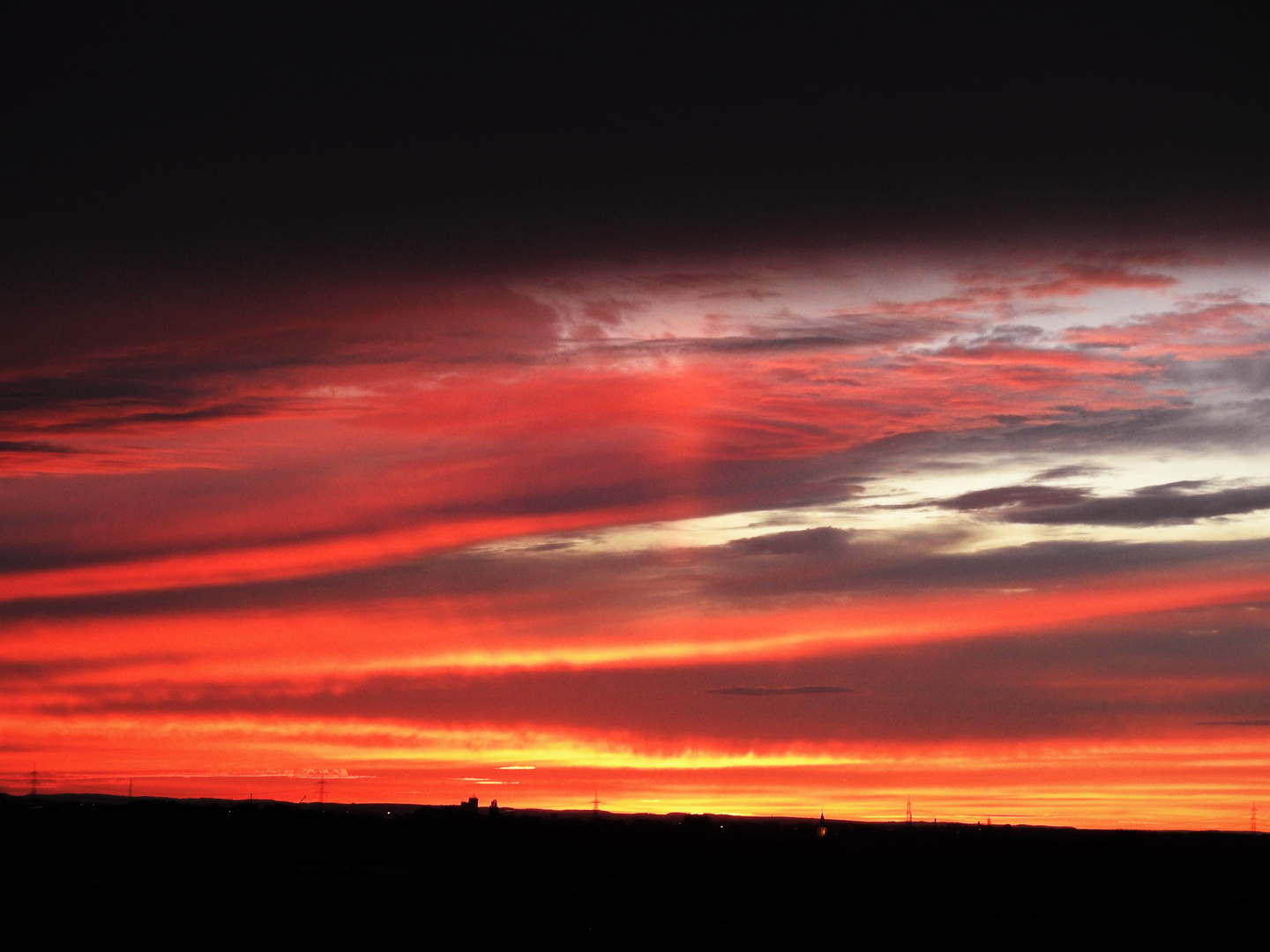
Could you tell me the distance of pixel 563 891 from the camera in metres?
97.4

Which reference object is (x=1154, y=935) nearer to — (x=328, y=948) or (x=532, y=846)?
(x=328, y=948)

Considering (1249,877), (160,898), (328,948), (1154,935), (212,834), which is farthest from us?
(212,834)

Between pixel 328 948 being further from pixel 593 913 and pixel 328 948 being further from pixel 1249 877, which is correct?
pixel 1249 877

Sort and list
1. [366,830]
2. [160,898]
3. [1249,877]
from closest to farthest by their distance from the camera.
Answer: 1. [160,898]
2. [1249,877]
3. [366,830]

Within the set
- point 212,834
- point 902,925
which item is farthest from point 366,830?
point 902,925

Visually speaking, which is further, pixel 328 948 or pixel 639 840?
pixel 639 840

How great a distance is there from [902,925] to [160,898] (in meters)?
36.8

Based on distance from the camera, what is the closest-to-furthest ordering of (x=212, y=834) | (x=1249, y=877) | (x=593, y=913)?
(x=593, y=913) < (x=1249, y=877) < (x=212, y=834)

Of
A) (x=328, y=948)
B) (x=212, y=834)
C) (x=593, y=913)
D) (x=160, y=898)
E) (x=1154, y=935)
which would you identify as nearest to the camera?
(x=328, y=948)

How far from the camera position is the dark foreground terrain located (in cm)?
6431

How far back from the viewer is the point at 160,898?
228ft

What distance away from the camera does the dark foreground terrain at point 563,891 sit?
211 feet

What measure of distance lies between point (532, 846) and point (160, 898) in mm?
91945

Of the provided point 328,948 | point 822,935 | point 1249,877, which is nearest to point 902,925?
point 822,935
